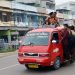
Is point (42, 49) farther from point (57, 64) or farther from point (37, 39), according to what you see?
point (57, 64)

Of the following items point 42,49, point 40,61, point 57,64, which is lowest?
point 57,64

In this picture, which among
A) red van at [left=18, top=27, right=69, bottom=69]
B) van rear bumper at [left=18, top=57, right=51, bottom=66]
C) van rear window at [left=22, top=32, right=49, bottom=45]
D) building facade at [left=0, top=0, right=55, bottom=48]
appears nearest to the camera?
van rear bumper at [left=18, top=57, right=51, bottom=66]

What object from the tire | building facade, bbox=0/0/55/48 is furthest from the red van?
building facade, bbox=0/0/55/48

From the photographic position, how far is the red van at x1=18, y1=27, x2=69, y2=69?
12406mm

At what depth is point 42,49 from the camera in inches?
494

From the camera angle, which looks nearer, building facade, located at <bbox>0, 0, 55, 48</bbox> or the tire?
the tire

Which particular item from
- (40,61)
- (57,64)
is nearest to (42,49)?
(40,61)

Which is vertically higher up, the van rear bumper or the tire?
the van rear bumper

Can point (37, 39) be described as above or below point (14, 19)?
above

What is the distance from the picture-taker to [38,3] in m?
64.6

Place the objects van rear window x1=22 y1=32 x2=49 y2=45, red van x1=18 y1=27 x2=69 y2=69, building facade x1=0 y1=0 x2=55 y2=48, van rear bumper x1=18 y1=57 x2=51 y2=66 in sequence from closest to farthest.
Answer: van rear bumper x1=18 y1=57 x2=51 y2=66
red van x1=18 y1=27 x2=69 y2=69
van rear window x1=22 y1=32 x2=49 y2=45
building facade x1=0 y1=0 x2=55 y2=48

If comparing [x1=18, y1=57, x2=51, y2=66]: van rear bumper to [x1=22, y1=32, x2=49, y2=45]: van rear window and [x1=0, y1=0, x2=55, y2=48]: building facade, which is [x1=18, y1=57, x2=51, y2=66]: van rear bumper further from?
[x1=0, y1=0, x2=55, y2=48]: building facade

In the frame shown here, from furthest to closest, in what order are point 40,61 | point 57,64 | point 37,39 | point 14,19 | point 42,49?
point 14,19 → point 57,64 → point 37,39 → point 42,49 → point 40,61

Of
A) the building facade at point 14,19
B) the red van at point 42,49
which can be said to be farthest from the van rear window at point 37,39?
the building facade at point 14,19
